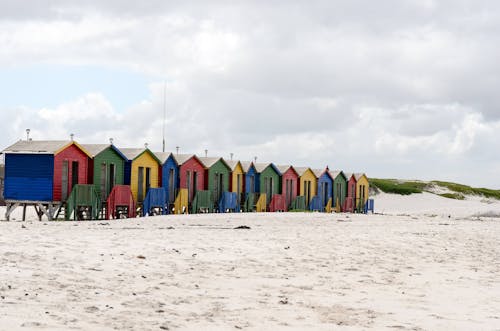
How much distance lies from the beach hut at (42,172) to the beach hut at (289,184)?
729 inches

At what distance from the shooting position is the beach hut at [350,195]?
5691 cm

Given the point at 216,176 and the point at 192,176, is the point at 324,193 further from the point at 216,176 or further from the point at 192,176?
the point at 192,176

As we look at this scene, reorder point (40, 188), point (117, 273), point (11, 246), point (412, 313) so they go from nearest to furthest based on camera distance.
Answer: point (412, 313), point (117, 273), point (11, 246), point (40, 188)

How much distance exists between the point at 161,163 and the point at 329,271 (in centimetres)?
2456

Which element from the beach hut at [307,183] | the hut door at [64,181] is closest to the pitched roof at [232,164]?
the beach hut at [307,183]

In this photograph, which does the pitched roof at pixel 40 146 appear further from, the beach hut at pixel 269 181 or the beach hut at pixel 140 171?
the beach hut at pixel 269 181

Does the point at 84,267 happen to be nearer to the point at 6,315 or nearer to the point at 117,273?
the point at 117,273

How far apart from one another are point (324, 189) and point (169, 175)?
17872 millimetres

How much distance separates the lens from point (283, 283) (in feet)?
42.3

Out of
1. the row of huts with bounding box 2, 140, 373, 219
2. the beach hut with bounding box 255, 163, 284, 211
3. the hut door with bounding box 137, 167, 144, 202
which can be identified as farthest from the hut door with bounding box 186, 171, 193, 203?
the beach hut with bounding box 255, 163, 284, 211

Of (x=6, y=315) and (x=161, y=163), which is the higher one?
(x=161, y=163)

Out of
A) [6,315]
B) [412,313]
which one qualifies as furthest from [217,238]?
[6,315]

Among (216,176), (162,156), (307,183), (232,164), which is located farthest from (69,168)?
(307,183)

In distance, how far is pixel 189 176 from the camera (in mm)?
40906
